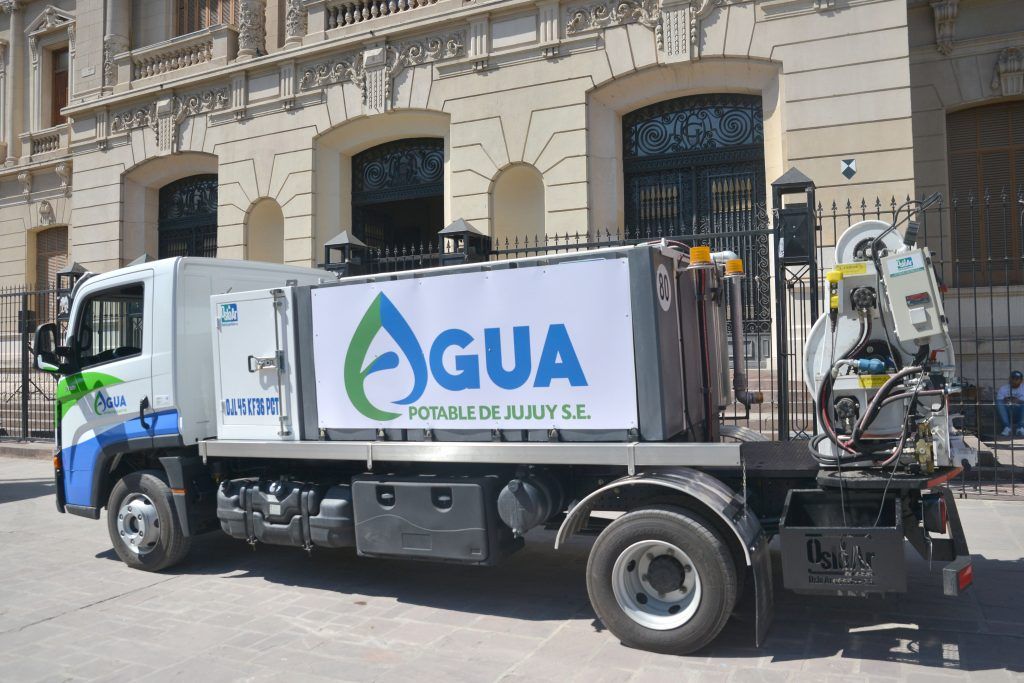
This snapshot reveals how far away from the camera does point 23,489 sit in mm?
11688

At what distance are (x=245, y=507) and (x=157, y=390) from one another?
1.32 m

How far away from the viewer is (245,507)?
258 inches

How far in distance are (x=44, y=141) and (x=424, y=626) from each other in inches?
867

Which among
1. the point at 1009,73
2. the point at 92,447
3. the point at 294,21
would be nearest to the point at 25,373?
the point at 294,21

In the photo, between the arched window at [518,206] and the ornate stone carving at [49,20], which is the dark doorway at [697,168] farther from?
the ornate stone carving at [49,20]

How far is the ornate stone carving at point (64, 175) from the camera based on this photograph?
21203 millimetres

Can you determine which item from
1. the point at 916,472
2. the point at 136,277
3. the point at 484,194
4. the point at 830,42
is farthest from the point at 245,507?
the point at 830,42

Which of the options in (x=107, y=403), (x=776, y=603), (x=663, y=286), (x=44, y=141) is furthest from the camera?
(x=44, y=141)

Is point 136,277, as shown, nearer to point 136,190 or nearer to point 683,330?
point 683,330

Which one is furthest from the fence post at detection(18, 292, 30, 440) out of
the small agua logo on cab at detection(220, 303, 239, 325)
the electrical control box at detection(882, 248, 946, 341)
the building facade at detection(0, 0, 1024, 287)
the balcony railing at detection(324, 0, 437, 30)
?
the electrical control box at detection(882, 248, 946, 341)

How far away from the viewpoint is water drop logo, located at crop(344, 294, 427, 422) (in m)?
5.69

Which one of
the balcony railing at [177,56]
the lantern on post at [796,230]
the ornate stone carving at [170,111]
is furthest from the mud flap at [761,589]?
the balcony railing at [177,56]

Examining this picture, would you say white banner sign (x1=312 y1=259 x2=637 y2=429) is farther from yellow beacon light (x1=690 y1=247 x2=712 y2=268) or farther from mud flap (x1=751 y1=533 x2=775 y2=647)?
mud flap (x1=751 y1=533 x2=775 y2=647)

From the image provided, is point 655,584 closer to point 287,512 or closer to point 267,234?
point 287,512
